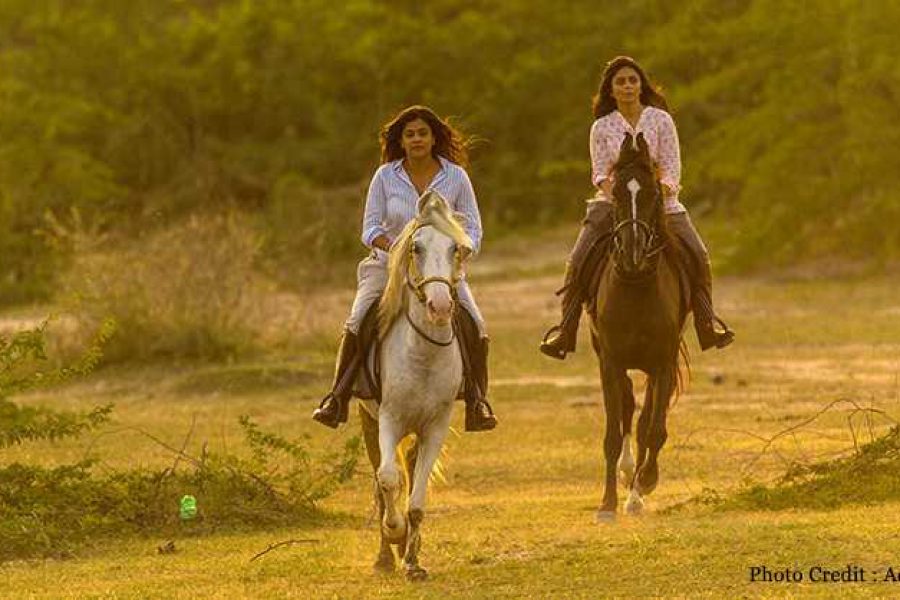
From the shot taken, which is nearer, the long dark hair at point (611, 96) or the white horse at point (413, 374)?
the white horse at point (413, 374)

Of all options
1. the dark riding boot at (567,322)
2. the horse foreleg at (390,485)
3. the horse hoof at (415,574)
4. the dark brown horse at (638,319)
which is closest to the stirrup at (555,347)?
the dark riding boot at (567,322)

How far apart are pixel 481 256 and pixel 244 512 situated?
1159 inches

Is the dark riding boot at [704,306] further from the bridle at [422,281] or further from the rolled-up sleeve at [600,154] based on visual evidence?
the bridle at [422,281]

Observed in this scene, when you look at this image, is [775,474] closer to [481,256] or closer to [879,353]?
[879,353]

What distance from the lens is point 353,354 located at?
11.8m

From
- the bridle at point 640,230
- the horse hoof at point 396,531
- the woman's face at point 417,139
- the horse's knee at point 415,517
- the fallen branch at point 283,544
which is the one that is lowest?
the fallen branch at point 283,544

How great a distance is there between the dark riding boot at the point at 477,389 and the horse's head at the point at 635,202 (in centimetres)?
204

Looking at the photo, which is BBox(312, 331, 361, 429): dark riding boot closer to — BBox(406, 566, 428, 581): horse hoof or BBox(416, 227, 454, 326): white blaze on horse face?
BBox(416, 227, 454, 326): white blaze on horse face

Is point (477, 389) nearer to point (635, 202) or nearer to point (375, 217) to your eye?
point (375, 217)

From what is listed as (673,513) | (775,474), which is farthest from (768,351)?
(673,513)

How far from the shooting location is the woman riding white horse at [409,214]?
1181cm

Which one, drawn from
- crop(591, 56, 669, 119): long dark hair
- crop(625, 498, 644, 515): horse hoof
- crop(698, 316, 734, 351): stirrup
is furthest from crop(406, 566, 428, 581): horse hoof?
crop(591, 56, 669, 119): long dark hair

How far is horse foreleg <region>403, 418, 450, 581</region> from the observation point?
1134cm

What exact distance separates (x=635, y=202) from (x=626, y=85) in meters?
1.29
